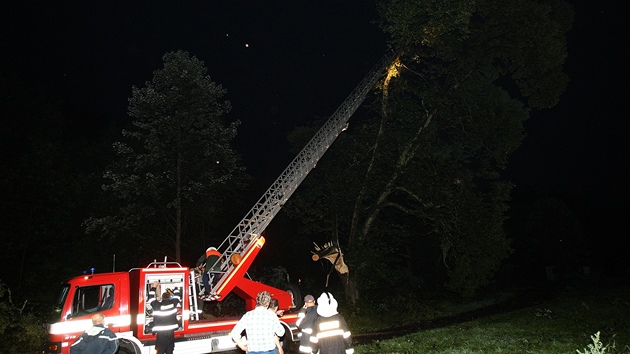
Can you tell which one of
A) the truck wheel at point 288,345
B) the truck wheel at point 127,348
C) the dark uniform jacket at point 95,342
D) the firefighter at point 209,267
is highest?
the firefighter at point 209,267

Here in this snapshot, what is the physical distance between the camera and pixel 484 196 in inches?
802

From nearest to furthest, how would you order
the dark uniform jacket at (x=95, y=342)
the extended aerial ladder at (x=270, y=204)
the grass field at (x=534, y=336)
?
the dark uniform jacket at (x=95, y=342) → the grass field at (x=534, y=336) → the extended aerial ladder at (x=270, y=204)

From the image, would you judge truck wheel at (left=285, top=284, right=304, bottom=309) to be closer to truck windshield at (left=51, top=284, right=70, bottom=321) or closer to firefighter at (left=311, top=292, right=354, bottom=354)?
truck windshield at (left=51, top=284, right=70, bottom=321)

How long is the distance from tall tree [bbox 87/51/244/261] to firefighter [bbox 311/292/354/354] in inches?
539

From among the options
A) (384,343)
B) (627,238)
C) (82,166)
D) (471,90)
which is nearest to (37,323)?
(384,343)

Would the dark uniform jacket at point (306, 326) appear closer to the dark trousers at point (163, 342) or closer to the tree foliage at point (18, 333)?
the dark trousers at point (163, 342)

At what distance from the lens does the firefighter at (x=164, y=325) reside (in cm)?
865

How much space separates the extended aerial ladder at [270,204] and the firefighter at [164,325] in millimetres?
2880

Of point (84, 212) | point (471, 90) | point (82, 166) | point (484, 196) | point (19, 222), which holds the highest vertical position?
point (82, 166)

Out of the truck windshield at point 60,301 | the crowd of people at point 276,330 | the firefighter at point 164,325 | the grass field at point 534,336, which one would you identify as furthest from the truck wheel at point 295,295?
the crowd of people at point 276,330

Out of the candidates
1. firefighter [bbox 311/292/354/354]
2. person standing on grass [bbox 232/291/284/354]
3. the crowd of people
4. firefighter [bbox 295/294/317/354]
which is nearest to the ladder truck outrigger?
firefighter [bbox 295/294/317/354]

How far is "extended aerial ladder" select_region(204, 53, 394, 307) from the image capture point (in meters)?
11.9

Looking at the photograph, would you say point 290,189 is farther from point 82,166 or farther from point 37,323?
point 82,166

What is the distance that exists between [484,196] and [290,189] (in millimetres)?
9686
